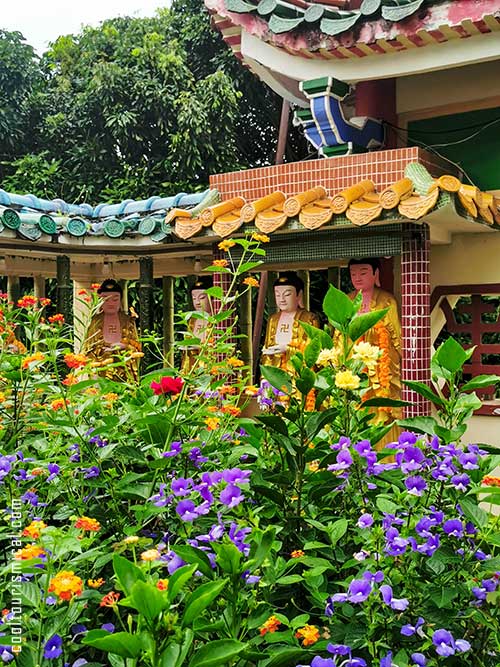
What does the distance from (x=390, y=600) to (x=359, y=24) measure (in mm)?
4935

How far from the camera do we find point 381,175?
5621mm

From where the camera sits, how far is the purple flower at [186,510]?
1495 millimetres

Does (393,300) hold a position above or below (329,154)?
below

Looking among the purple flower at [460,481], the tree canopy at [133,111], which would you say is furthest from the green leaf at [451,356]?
the tree canopy at [133,111]

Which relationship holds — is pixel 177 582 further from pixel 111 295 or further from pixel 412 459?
pixel 111 295

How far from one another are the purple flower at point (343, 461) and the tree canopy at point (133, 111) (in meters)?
12.1

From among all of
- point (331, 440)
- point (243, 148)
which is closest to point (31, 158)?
point (243, 148)

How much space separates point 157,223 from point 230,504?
19.3ft

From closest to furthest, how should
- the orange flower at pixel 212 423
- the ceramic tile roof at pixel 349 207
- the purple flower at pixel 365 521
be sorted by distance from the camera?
the purple flower at pixel 365 521 → the orange flower at pixel 212 423 → the ceramic tile roof at pixel 349 207

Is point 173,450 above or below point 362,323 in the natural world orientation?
below

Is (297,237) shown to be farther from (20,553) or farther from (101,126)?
(101,126)

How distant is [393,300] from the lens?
573 centimetres

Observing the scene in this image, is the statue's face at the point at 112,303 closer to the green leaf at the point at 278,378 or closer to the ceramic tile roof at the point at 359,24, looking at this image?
the ceramic tile roof at the point at 359,24

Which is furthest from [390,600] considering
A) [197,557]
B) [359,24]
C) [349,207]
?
[359,24]
